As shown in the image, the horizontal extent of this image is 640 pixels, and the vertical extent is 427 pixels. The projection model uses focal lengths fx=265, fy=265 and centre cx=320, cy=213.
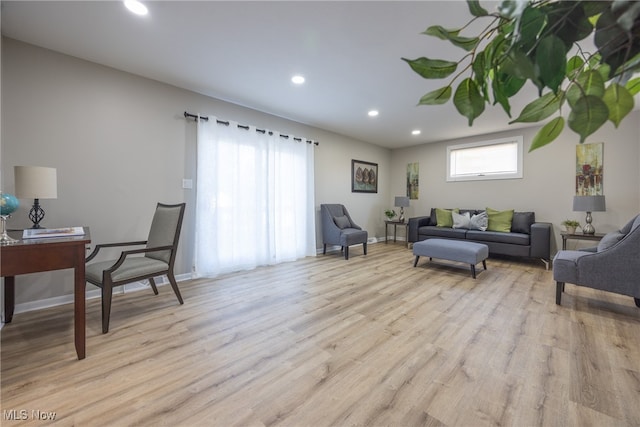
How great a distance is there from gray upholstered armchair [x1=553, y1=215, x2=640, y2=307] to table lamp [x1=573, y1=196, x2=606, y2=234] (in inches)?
54.5

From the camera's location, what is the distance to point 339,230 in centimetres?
452

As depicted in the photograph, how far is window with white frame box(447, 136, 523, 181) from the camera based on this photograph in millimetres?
4898

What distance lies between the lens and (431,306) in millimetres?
2512

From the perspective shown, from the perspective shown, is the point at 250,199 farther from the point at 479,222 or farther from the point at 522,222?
the point at 522,222

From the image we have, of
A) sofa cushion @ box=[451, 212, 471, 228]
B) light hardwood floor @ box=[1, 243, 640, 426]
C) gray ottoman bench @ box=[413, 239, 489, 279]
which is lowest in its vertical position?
light hardwood floor @ box=[1, 243, 640, 426]

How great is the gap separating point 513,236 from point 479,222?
62 cm

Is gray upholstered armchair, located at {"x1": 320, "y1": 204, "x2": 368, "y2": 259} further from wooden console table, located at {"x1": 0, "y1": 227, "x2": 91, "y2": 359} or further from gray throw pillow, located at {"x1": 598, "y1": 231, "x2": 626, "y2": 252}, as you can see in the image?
wooden console table, located at {"x1": 0, "y1": 227, "x2": 91, "y2": 359}

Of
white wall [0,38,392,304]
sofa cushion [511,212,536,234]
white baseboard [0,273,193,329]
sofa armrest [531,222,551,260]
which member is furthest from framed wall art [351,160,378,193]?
white baseboard [0,273,193,329]

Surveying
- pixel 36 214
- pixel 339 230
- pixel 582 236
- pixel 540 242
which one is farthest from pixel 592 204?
pixel 36 214

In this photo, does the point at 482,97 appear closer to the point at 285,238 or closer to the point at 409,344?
the point at 409,344

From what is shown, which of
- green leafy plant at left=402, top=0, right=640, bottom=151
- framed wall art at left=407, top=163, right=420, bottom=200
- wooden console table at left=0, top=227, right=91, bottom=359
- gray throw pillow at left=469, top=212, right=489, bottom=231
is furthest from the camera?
framed wall art at left=407, top=163, right=420, bottom=200

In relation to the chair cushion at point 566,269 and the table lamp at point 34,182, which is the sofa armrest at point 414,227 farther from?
the table lamp at point 34,182

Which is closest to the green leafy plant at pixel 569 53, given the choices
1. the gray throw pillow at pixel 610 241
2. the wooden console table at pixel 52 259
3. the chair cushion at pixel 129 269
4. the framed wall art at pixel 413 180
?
the wooden console table at pixel 52 259

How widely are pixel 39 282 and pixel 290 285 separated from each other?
2.33m
